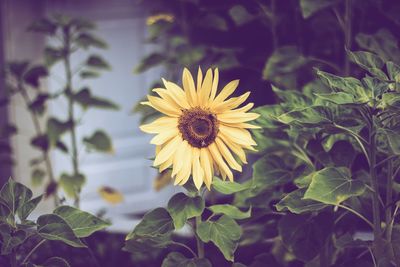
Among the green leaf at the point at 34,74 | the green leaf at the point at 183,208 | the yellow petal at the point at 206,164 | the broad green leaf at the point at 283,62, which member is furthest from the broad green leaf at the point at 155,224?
the green leaf at the point at 34,74

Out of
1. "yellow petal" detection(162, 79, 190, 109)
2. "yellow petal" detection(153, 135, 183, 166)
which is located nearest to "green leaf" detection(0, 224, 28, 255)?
"yellow petal" detection(153, 135, 183, 166)

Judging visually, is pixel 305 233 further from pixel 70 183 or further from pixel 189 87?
pixel 70 183

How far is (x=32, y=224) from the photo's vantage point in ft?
5.11

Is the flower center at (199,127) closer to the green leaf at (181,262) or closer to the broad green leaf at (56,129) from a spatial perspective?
the green leaf at (181,262)

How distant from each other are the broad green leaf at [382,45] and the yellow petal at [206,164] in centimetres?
77

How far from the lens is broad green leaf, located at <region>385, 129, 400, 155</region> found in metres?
1.51

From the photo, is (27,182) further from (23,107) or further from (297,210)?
(297,210)

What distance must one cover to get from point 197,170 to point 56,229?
12.9 inches

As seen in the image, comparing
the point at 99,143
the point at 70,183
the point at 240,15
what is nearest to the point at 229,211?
the point at 240,15

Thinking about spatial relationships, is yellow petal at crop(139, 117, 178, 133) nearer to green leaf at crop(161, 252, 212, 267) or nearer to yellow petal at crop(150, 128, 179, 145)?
yellow petal at crop(150, 128, 179, 145)

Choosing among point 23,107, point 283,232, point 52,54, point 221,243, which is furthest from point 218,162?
point 23,107

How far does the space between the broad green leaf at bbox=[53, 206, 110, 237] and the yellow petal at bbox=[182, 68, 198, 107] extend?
0.33 meters

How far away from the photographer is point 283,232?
1801 millimetres

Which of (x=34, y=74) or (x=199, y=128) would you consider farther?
(x=34, y=74)
